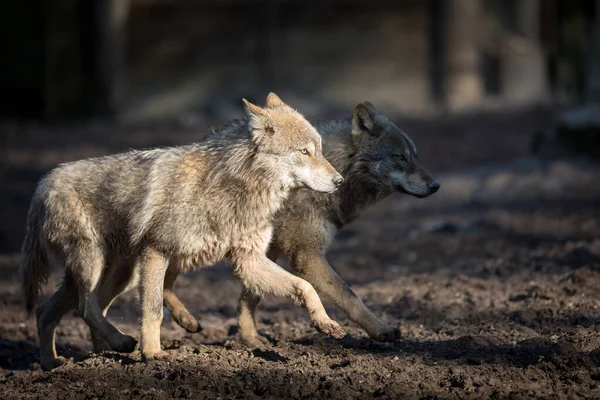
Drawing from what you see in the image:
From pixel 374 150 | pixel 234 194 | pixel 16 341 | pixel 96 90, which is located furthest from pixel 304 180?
pixel 96 90

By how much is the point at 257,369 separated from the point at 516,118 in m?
12.9

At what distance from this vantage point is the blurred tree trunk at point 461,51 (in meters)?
20.9

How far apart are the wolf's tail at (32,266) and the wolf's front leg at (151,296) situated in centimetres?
118

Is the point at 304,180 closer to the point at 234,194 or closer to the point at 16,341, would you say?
the point at 234,194

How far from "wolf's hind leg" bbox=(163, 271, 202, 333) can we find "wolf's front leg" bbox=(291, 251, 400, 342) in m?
0.89

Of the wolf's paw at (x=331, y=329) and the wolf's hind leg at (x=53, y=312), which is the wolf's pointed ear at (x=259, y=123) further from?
the wolf's hind leg at (x=53, y=312)

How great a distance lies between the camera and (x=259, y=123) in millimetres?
6617

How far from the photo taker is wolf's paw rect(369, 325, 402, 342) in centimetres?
651

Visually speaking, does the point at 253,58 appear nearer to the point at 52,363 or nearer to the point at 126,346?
the point at 52,363

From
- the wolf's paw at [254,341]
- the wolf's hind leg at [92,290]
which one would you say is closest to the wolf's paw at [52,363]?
the wolf's hind leg at [92,290]

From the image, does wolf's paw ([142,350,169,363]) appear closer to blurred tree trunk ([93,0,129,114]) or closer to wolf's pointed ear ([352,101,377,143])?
wolf's pointed ear ([352,101,377,143])

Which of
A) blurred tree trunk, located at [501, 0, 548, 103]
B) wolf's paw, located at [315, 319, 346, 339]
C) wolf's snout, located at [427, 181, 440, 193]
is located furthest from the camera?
blurred tree trunk, located at [501, 0, 548, 103]

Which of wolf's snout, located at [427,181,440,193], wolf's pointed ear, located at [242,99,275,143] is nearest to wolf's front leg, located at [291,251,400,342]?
wolf's pointed ear, located at [242,99,275,143]

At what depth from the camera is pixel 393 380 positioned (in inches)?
221
